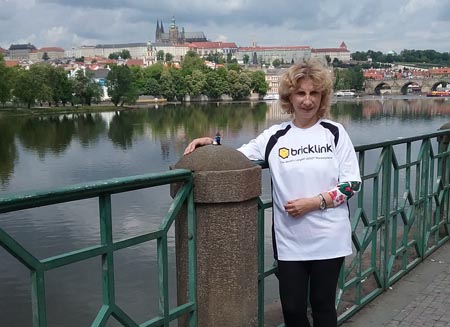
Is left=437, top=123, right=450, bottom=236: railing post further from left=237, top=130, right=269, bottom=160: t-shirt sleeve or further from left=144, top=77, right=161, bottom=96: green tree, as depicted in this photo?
left=144, top=77, right=161, bottom=96: green tree

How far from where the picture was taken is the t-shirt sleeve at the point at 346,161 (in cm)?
280

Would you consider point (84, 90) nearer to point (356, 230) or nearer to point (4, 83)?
point (4, 83)

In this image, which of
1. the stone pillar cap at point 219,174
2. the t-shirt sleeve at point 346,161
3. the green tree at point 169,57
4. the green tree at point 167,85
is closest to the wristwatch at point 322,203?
the t-shirt sleeve at point 346,161

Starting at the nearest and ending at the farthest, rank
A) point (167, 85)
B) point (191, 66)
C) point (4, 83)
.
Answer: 1. point (4, 83)
2. point (167, 85)
3. point (191, 66)

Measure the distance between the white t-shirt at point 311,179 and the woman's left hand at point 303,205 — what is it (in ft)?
0.13

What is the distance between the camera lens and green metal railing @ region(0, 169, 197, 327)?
2072 millimetres

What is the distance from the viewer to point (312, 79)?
280 centimetres

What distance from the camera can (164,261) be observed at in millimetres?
2717

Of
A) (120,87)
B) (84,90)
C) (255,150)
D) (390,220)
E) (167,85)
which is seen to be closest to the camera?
(255,150)

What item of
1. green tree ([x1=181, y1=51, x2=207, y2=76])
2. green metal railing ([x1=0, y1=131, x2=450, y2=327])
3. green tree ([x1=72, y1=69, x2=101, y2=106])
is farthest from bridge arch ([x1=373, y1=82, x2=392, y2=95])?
green metal railing ([x1=0, y1=131, x2=450, y2=327])

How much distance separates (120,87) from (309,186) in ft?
293

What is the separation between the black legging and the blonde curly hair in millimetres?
744

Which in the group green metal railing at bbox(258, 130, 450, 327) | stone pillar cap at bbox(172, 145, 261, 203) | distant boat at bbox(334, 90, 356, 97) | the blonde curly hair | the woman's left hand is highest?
the blonde curly hair

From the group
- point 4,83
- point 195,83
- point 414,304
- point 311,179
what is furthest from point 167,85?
point 311,179
